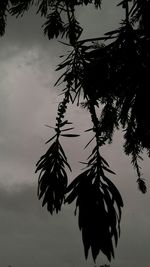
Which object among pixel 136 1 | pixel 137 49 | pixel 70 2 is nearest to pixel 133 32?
pixel 137 49

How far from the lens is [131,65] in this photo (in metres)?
2.92

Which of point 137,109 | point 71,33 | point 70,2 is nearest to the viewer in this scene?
point 137,109

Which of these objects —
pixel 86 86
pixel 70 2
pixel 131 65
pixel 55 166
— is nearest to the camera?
pixel 131 65

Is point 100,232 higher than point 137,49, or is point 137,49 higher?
point 137,49

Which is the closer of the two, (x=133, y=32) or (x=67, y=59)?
(x=133, y=32)

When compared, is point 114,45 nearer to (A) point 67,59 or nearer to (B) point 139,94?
(B) point 139,94

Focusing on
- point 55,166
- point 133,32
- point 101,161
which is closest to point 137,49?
point 133,32

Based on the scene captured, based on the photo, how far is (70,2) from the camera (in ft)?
16.4

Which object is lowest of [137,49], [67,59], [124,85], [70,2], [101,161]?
[101,161]

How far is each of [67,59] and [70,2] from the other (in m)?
1.51

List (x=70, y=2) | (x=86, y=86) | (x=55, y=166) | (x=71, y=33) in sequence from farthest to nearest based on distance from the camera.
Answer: (x=70, y=2) → (x=71, y=33) → (x=55, y=166) → (x=86, y=86)

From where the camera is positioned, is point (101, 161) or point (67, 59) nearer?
point (101, 161)

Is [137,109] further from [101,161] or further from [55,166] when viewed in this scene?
[55,166]

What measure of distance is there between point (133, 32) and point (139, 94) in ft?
1.67
